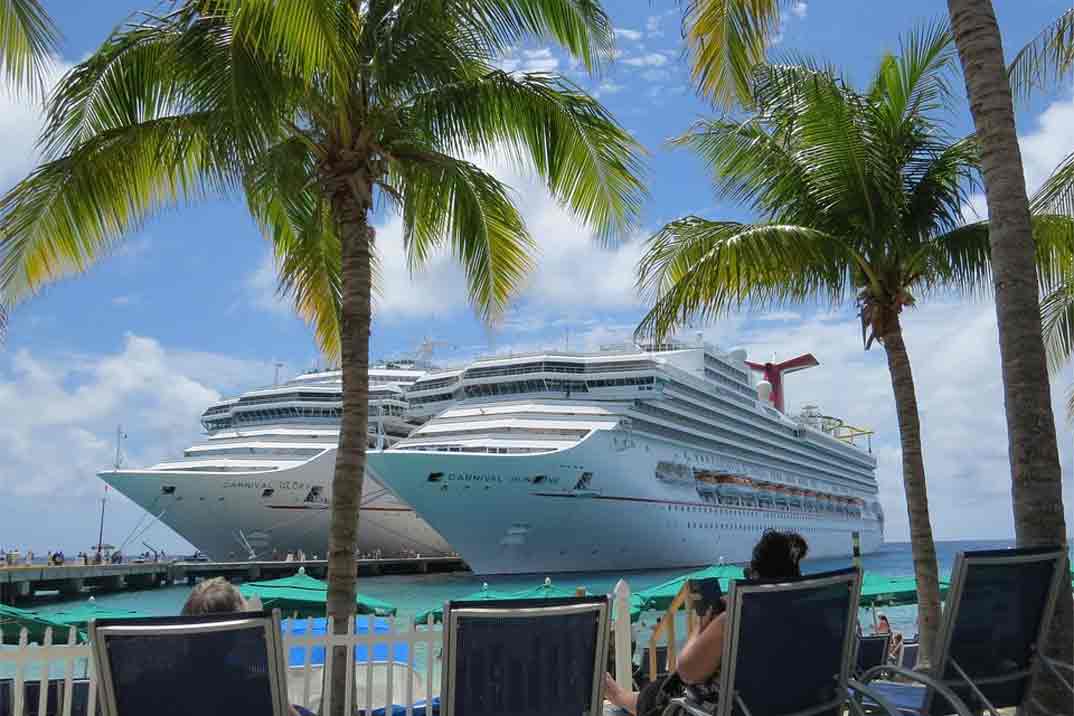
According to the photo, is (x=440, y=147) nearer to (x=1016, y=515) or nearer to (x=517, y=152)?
(x=517, y=152)

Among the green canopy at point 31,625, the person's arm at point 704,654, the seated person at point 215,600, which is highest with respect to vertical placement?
the seated person at point 215,600

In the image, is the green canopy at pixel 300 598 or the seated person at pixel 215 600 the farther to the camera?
the green canopy at pixel 300 598

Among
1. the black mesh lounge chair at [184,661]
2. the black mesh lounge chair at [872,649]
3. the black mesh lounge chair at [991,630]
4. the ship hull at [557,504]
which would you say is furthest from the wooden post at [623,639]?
the ship hull at [557,504]

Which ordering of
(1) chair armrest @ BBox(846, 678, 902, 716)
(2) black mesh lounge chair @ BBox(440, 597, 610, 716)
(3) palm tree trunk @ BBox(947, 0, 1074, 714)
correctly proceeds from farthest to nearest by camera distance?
(3) palm tree trunk @ BBox(947, 0, 1074, 714), (1) chair armrest @ BBox(846, 678, 902, 716), (2) black mesh lounge chair @ BBox(440, 597, 610, 716)

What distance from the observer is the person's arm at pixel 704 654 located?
3.11 metres

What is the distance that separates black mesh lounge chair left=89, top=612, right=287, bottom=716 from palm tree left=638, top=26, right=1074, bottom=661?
6.43m

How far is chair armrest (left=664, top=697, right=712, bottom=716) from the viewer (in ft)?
9.15

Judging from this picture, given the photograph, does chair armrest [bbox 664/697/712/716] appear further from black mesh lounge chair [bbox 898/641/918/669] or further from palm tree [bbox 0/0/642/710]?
black mesh lounge chair [bbox 898/641/918/669]

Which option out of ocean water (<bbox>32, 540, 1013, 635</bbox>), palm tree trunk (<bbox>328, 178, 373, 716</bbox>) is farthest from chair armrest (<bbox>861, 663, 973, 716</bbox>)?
ocean water (<bbox>32, 540, 1013, 635</bbox>)

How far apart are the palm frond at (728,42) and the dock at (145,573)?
93.2 feet

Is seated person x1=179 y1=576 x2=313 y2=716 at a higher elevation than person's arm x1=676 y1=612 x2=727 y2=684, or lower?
higher

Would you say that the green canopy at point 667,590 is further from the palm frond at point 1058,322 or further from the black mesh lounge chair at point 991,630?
the black mesh lounge chair at point 991,630

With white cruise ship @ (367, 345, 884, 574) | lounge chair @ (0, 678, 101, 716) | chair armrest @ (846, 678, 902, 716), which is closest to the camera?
chair armrest @ (846, 678, 902, 716)

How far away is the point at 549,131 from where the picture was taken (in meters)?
7.57
